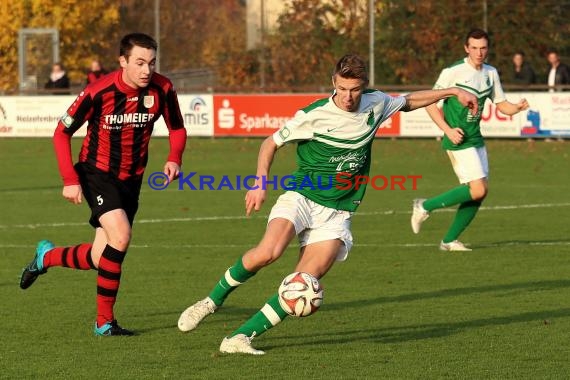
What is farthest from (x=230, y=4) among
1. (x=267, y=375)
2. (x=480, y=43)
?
(x=267, y=375)

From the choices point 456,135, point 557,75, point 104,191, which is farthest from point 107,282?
point 557,75

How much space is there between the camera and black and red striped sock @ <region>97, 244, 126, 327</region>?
853cm

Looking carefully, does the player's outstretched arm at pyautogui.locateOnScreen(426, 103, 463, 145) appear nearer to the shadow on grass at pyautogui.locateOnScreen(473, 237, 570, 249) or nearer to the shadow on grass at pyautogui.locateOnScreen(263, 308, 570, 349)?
the shadow on grass at pyautogui.locateOnScreen(473, 237, 570, 249)

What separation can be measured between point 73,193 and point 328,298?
2446 millimetres

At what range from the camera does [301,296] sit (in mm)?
7586

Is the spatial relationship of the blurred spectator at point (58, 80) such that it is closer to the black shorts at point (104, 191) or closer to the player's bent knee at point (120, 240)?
the black shorts at point (104, 191)

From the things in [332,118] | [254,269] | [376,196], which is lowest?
[376,196]

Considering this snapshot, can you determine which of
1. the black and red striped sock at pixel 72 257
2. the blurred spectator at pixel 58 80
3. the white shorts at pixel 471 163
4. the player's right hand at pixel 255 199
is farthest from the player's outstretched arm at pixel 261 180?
the blurred spectator at pixel 58 80

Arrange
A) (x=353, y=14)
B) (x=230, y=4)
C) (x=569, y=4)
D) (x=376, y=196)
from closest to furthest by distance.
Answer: (x=376, y=196) < (x=569, y=4) < (x=353, y=14) < (x=230, y=4)

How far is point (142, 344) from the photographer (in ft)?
27.0

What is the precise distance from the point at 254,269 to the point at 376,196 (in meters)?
11.0

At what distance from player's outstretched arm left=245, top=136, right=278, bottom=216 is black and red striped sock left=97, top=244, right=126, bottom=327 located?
4.35 ft

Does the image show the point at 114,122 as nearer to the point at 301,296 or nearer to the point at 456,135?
the point at 301,296

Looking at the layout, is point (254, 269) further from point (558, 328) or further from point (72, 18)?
point (72, 18)
